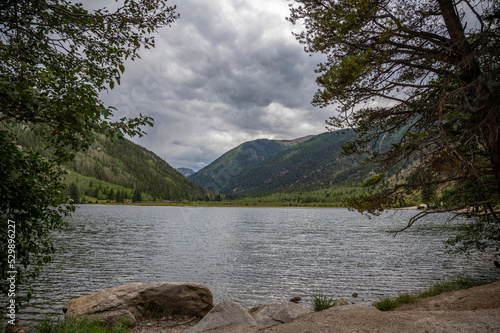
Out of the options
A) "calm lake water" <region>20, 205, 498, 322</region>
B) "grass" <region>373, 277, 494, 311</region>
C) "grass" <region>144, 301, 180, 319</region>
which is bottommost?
"calm lake water" <region>20, 205, 498, 322</region>

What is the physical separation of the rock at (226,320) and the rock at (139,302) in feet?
11.3

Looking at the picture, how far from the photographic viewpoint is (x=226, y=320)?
35.7ft

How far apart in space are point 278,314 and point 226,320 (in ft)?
7.49

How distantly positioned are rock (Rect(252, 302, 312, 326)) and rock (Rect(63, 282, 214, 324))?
4.19 m

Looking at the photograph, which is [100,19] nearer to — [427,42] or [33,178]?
[33,178]

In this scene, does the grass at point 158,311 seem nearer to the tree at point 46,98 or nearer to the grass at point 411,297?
the tree at point 46,98

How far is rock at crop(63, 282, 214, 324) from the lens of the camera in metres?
12.1

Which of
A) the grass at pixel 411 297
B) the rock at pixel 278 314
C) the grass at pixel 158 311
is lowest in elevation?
the grass at pixel 158 311

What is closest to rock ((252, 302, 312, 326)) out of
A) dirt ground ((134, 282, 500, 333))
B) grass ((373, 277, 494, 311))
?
dirt ground ((134, 282, 500, 333))

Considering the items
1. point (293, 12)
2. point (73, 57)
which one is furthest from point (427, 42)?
point (73, 57)

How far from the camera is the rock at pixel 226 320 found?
1051cm

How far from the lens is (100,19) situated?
674 cm

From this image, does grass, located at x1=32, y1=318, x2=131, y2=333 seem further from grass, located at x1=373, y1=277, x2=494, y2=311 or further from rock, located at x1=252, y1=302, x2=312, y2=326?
grass, located at x1=373, y1=277, x2=494, y2=311

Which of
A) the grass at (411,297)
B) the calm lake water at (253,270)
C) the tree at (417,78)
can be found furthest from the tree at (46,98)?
the grass at (411,297)
